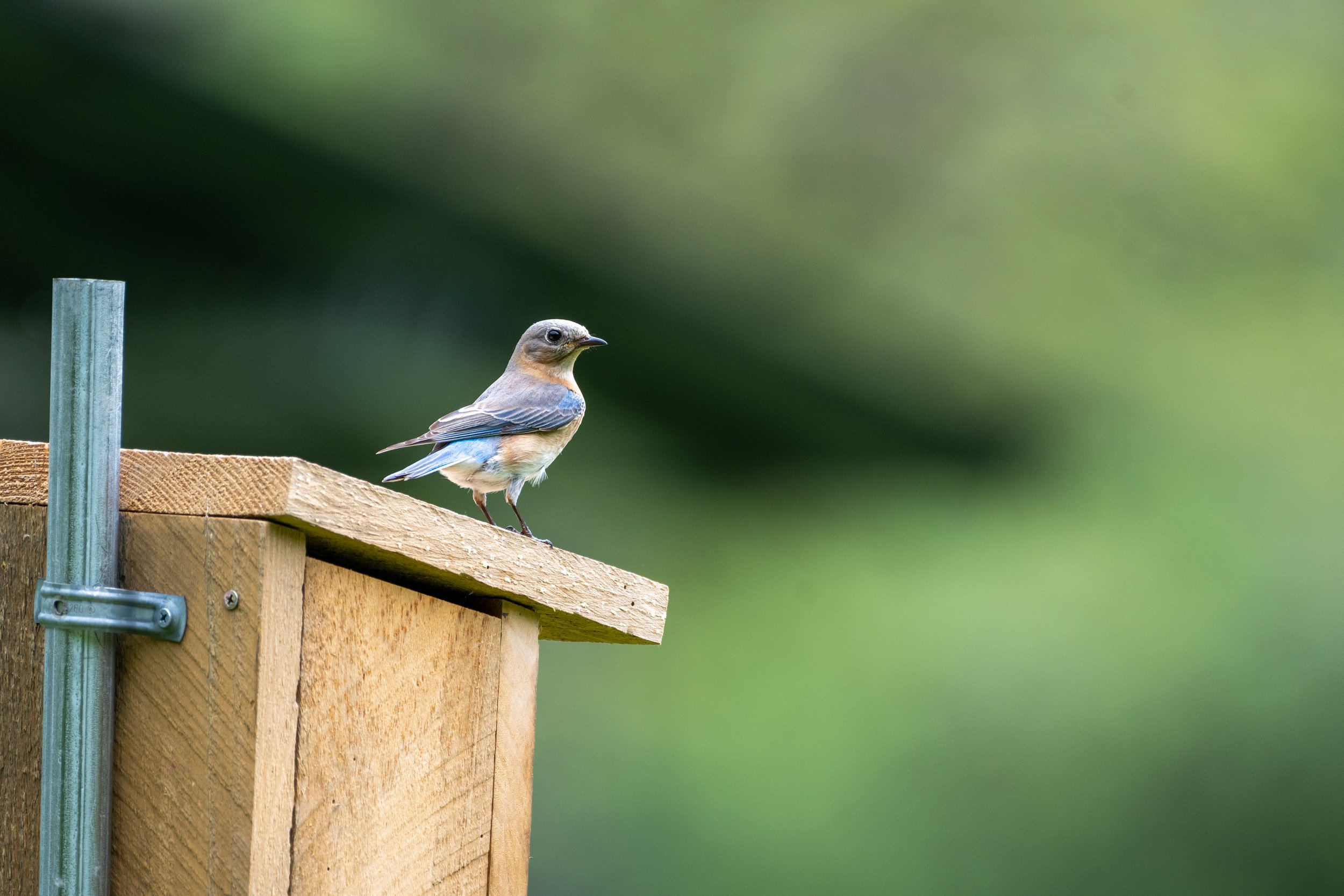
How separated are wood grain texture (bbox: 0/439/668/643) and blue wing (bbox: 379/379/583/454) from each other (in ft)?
2.51

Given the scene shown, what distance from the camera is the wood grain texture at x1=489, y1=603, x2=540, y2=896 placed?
2576mm

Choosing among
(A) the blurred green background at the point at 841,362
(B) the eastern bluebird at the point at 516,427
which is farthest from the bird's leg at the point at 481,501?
(A) the blurred green background at the point at 841,362

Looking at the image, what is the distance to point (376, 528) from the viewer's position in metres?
2.08

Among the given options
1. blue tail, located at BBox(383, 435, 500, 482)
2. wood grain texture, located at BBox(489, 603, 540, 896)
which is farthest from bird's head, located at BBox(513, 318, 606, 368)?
wood grain texture, located at BBox(489, 603, 540, 896)

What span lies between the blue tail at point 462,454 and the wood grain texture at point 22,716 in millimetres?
1314

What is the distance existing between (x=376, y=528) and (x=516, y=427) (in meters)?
1.65

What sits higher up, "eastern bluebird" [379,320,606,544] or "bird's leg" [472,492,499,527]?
"eastern bluebird" [379,320,606,544]

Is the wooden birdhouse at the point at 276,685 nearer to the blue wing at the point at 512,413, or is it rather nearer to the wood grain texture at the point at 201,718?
the wood grain texture at the point at 201,718

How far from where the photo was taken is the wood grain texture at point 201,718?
6.15 feet

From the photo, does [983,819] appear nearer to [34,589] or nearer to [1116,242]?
[1116,242]

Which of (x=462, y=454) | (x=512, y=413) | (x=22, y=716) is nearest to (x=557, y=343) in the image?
(x=512, y=413)

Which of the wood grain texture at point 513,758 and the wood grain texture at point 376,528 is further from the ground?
the wood grain texture at point 376,528

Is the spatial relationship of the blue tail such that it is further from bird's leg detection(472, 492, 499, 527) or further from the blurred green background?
the blurred green background

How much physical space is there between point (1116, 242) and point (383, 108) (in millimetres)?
3117
